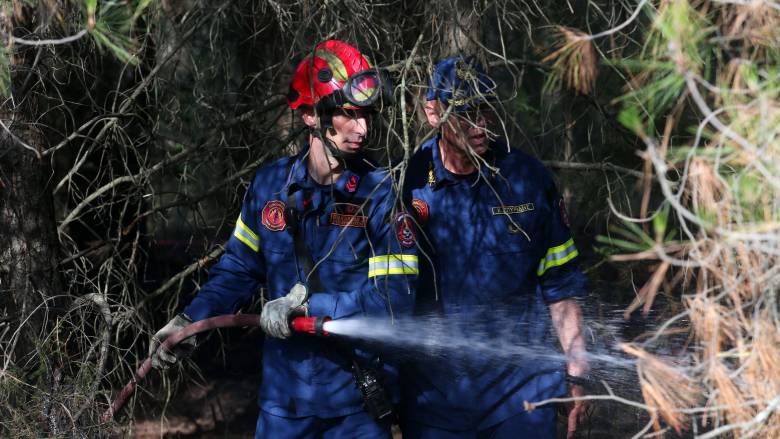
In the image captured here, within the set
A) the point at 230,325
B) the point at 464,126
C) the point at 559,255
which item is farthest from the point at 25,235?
the point at 559,255

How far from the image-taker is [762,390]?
226cm

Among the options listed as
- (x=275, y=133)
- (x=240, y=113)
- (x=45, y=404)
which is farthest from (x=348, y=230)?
(x=240, y=113)

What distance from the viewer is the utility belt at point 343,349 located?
3.70 meters

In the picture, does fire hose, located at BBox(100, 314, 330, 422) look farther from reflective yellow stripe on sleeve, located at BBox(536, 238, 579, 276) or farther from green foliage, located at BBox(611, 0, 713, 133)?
green foliage, located at BBox(611, 0, 713, 133)

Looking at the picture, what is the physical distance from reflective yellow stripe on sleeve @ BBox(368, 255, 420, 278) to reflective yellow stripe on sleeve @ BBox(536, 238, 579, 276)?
25.1 inches

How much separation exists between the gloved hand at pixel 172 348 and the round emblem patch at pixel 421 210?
100cm

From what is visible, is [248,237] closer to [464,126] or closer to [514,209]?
[464,126]

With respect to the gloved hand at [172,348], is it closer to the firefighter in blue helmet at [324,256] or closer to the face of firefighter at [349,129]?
the firefighter in blue helmet at [324,256]

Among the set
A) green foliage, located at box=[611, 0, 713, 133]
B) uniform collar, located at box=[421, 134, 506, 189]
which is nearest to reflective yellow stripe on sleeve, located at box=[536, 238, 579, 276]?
uniform collar, located at box=[421, 134, 506, 189]

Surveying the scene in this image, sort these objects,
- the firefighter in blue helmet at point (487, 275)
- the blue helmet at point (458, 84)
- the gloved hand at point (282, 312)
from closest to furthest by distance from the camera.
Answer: the gloved hand at point (282, 312)
the blue helmet at point (458, 84)
the firefighter in blue helmet at point (487, 275)

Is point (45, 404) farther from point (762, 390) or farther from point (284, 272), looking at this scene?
point (762, 390)

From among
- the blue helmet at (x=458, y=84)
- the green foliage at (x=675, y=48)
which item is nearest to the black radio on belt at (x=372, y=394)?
the blue helmet at (x=458, y=84)

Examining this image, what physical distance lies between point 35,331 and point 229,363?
4.00 metres

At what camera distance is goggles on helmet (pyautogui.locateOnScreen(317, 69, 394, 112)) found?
377 centimetres
